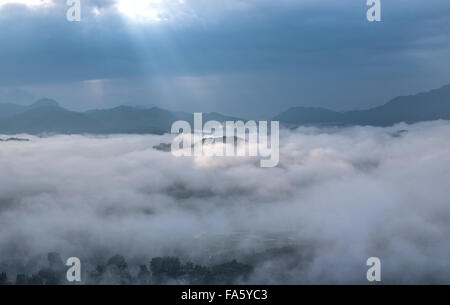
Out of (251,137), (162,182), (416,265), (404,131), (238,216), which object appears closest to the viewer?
(416,265)

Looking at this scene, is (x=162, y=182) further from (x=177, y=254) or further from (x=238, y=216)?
(x=177, y=254)

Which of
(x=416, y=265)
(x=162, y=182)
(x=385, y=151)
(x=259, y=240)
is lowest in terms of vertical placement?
(x=416, y=265)

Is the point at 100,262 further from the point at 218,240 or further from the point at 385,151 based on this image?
the point at 385,151

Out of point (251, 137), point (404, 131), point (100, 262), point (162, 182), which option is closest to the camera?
point (100, 262)

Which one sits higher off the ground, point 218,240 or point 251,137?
point 251,137

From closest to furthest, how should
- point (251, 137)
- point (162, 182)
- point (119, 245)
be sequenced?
point (119, 245), point (162, 182), point (251, 137)

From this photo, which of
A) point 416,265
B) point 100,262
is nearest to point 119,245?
point 100,262

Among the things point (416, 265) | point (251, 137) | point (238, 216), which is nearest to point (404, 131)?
point (251, 137)

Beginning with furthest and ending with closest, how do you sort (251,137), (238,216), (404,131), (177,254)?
(251,137) → (404,131) → (238,216) → (177,254)

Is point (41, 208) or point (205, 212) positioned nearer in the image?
point (41, 208)
